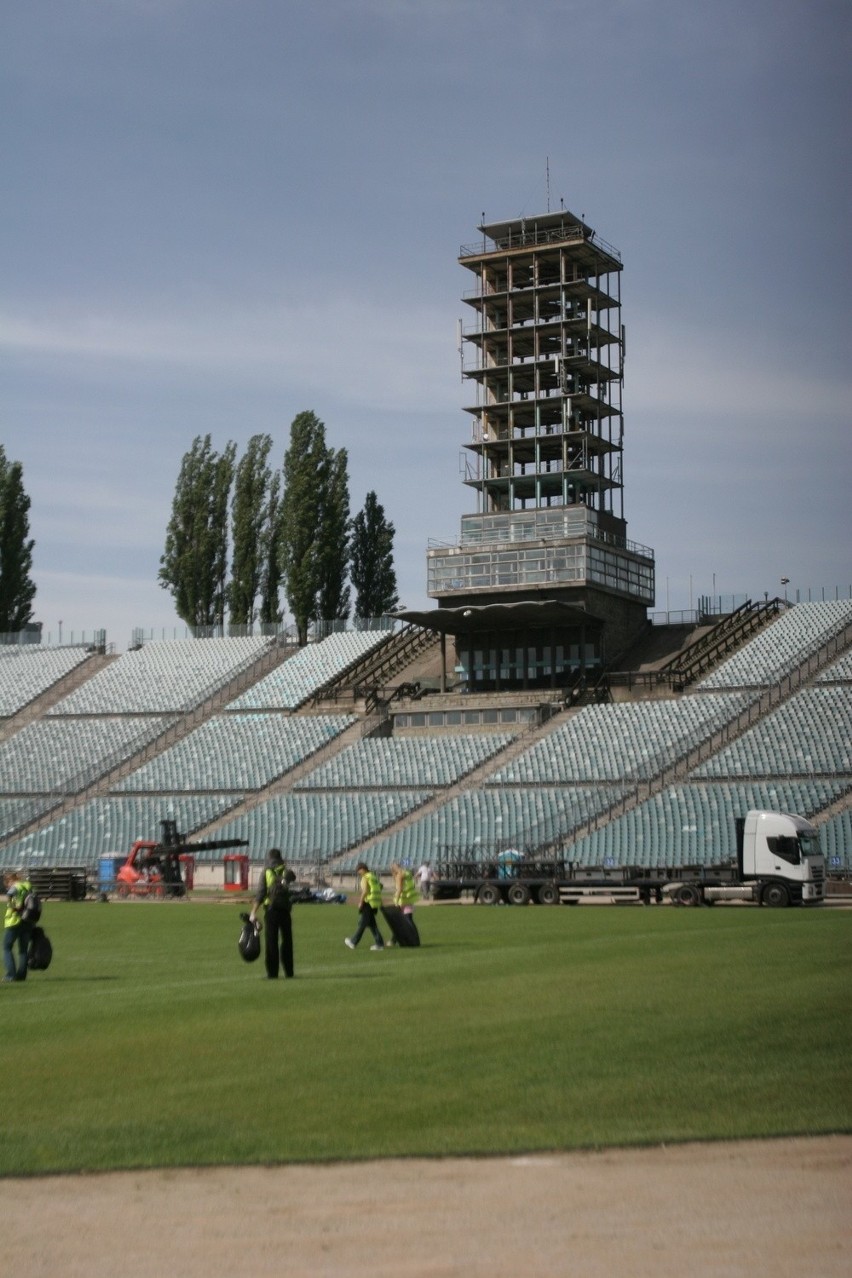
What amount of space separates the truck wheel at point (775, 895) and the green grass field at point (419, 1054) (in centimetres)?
2006

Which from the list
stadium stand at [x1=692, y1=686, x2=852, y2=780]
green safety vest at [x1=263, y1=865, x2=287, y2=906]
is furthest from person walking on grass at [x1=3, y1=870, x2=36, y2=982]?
stadium stand at [x1=692, y1=686, x2=852, y2=780]

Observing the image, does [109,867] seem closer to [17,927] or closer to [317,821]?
[317,821]

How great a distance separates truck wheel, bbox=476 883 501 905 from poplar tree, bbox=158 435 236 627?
148 ft

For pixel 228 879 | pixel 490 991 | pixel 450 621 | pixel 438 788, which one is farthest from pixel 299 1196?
pixel 450 621

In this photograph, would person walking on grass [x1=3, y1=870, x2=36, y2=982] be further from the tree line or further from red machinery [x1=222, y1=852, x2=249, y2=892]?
the tree line

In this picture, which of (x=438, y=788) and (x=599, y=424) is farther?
(x=599, y=424)

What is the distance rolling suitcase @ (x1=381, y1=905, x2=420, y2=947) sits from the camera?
2897 cm

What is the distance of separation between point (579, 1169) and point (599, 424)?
72.0 metres

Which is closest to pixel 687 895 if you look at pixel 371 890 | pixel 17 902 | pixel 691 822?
pixel 691 822

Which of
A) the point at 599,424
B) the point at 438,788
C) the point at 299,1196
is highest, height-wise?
the point at 599,424

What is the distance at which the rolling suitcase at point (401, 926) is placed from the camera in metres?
29.0

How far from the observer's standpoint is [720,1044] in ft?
49.3

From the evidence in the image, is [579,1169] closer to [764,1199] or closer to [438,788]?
[764,1199]

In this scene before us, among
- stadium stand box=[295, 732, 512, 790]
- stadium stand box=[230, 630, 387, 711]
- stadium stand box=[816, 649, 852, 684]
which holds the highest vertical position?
stadium stand box=[230, 630, 387, 711]
